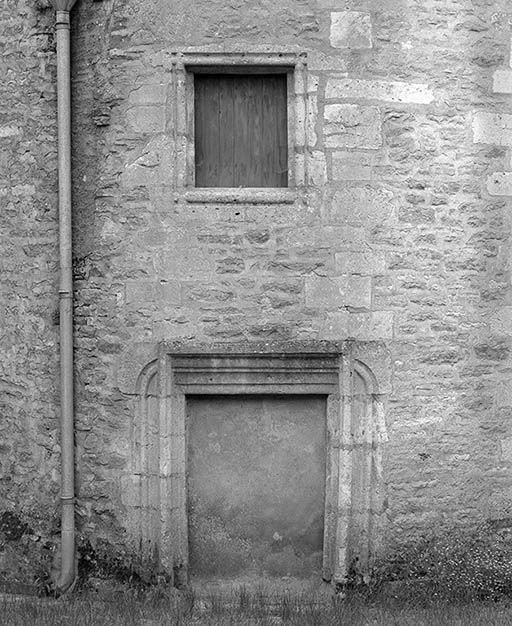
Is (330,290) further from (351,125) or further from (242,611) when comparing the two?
(242,611)

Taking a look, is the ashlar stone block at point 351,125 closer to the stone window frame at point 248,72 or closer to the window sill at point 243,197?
the stone window frame at point 248,72

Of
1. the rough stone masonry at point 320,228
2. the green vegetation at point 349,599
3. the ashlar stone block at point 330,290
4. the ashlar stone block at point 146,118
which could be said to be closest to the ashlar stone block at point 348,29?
the rough stone masonry at point 320,228

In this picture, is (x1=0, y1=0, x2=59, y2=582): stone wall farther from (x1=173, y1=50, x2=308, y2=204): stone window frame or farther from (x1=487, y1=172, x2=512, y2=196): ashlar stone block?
(x1=487, y1=172, x2=512, y2=196): ashlar stone block

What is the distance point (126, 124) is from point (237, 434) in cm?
248

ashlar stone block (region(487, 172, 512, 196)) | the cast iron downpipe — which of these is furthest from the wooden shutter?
ashlar stone block (region(487, 172, 512, 196))

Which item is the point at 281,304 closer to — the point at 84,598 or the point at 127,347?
the point at 127,347

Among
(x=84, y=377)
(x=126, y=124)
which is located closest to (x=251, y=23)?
(x=126, y=124)

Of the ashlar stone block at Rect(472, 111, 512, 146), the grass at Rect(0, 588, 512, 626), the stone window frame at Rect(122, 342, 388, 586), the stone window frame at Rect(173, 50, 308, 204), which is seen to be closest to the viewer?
the grass at Rect(0, 588, 512, 626)

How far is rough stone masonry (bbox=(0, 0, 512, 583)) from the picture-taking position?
742cm

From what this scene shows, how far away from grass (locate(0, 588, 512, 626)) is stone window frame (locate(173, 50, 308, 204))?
9.58 feet

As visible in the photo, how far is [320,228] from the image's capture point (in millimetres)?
7441

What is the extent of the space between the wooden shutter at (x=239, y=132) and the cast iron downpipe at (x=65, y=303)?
3.25 ft

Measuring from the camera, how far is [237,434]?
7.73 m

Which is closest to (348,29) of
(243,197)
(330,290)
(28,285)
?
(243,197)
